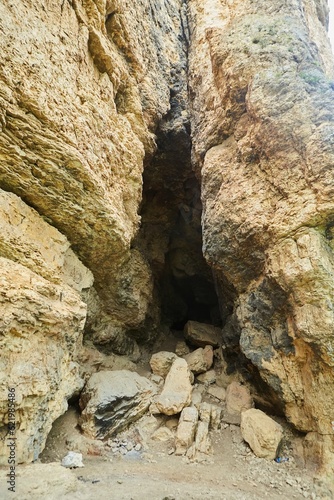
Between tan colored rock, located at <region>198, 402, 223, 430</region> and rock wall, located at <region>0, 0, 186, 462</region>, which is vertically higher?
rock wall, located at <region>0, 0, 186, 462</region>

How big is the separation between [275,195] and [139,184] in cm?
403

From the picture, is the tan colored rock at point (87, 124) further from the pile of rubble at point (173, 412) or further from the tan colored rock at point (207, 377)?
the tan colored rock at point (207, 377)

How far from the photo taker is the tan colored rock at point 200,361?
10.0 metres

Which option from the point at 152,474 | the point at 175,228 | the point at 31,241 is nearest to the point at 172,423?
the point at 152,474

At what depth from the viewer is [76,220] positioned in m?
6.50

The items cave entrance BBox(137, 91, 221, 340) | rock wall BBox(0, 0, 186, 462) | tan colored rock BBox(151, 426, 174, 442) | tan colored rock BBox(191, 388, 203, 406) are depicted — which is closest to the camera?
rock wall BBox(0, 0, 186, 462)

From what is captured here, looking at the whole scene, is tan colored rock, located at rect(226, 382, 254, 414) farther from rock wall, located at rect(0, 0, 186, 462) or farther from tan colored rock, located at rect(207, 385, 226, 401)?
rock wall, located at rect(0, 0, 186, 462)

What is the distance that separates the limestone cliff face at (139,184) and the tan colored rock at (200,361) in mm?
1017

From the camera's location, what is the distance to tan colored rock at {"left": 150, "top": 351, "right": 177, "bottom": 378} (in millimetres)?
9555

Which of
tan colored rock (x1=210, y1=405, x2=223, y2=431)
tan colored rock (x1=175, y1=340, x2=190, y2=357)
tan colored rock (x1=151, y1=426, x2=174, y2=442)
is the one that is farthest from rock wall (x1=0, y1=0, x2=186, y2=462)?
tan colored rock (x1=175, y1=340, x2=190, y2=357)

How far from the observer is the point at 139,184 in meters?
8.66

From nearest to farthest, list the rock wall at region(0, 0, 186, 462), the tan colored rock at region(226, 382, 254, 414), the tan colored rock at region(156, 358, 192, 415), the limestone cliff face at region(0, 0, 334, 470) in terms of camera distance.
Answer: the rock wall at region(0, 0, 186, 462) < the limestone cliff face at region(0, 0, 334, 470) < the tan colored rock at region(156, 358, 192, 415) < the tan colored rock at region(226, 382, 254, 414)

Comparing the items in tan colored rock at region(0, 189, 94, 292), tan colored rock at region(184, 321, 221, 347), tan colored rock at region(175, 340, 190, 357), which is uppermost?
tan colored rock at region(0, 189, 94, 292)

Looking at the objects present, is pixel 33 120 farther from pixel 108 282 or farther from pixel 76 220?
pixel 108 282
